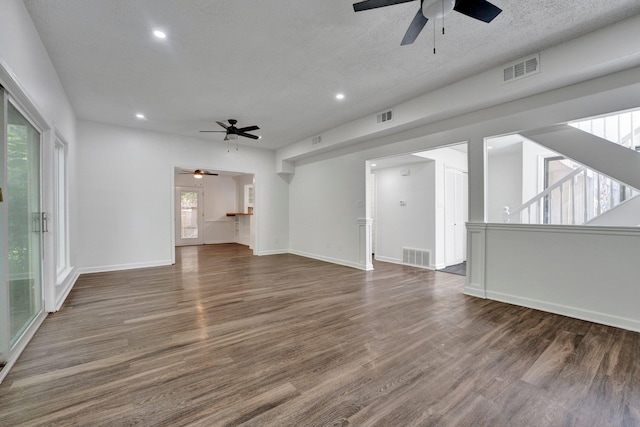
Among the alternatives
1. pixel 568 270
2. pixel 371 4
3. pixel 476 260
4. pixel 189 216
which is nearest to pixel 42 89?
pixel 371 4

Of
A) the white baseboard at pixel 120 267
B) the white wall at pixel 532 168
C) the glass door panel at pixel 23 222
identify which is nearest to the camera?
the glass door panel at pixel 23 222

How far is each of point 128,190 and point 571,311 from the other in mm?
7403

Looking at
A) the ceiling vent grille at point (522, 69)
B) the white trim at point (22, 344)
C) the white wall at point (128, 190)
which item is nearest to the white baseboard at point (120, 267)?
the white wall at point (128, 190)

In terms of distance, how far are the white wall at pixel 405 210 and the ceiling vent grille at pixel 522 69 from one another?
101 inches

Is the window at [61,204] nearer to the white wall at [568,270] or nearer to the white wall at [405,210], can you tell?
the white wall at [405,210]

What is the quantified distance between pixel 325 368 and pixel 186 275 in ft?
12.9

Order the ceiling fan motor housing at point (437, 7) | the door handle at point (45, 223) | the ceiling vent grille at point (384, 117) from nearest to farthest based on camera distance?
the ceiling fan motor housing at point (437, 7), the door handle at point (45, 223), the ceiling vent grille at point (384, 117)

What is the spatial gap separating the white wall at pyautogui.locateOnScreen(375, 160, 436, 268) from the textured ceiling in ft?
6.99

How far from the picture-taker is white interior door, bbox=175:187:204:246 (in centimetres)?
979

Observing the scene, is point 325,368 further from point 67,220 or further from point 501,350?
point 67,220

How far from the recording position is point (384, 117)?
4.75 m

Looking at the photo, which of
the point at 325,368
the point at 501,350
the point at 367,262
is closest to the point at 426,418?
the point at 325,368

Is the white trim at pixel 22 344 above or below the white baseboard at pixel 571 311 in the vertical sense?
above

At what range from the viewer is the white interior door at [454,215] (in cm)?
604
